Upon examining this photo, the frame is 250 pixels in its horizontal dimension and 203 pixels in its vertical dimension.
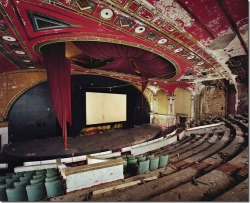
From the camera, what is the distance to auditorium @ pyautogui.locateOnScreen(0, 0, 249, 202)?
3.19 m

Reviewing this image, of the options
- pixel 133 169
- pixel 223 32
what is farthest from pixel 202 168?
pixel 223 32

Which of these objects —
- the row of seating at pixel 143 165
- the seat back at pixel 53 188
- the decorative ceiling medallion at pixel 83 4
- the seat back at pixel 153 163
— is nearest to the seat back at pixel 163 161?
the row of seating at pixel 143 165

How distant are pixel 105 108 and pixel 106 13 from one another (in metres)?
10.5

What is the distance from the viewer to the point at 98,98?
13.2 metres

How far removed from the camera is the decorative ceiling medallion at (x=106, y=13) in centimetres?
340

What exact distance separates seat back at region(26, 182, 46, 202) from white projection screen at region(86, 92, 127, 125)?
9094 millimetres

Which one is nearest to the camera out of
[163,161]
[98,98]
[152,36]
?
[163,161]

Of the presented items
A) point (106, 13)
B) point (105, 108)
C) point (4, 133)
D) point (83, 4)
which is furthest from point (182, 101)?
point (4, 133)

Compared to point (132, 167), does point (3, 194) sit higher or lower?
lower

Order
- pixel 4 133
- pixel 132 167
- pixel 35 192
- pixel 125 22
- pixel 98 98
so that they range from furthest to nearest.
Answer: pixel 98 98
pixel 4 133
pixel 132 167
pixel 125 22
pixel 35 192

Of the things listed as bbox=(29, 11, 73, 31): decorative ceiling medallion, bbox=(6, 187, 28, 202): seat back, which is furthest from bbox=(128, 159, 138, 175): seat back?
bbox=(29, 11, 73, 31): decorative ceiling medallion

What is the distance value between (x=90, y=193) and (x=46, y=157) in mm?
5398

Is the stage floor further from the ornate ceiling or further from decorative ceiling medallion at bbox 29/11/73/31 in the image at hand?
decorative ceiling medallion at bbox 29/11/73/31

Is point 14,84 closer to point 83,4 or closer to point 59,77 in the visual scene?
point 59,77
